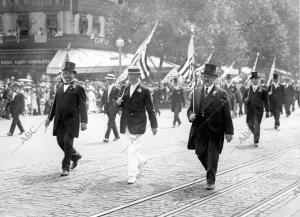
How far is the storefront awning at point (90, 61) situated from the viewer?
33625 millimetres

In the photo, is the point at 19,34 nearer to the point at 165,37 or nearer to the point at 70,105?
the point at 165,37

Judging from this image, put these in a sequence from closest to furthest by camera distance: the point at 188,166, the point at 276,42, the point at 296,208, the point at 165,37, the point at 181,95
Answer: the point at 296,208 → the point at 188,166 → the point at 181,95 → the point at 165,37 → the point at 276,42

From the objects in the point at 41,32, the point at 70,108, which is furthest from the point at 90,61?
the point at 70,108

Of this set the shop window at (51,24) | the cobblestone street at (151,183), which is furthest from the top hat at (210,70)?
the shop window at (51,24)

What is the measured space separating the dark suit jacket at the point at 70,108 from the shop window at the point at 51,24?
30.5 m

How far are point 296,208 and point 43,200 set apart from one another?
317 centimetres

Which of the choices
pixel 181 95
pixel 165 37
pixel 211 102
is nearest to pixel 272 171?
pixel 211 102

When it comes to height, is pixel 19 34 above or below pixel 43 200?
above

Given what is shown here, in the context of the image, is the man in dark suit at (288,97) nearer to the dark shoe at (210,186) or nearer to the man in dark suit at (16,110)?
the man in dark suit at (16,110)

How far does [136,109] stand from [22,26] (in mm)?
32830

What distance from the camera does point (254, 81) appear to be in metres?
14.3

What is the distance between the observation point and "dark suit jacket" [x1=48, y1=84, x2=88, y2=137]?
9211 mm

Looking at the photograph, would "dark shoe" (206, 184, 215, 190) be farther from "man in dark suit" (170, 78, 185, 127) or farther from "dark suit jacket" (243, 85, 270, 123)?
"man in dark suit" (170, 78, 185, 127)

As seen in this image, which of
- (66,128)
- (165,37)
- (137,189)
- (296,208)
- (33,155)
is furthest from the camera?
(165,37)
